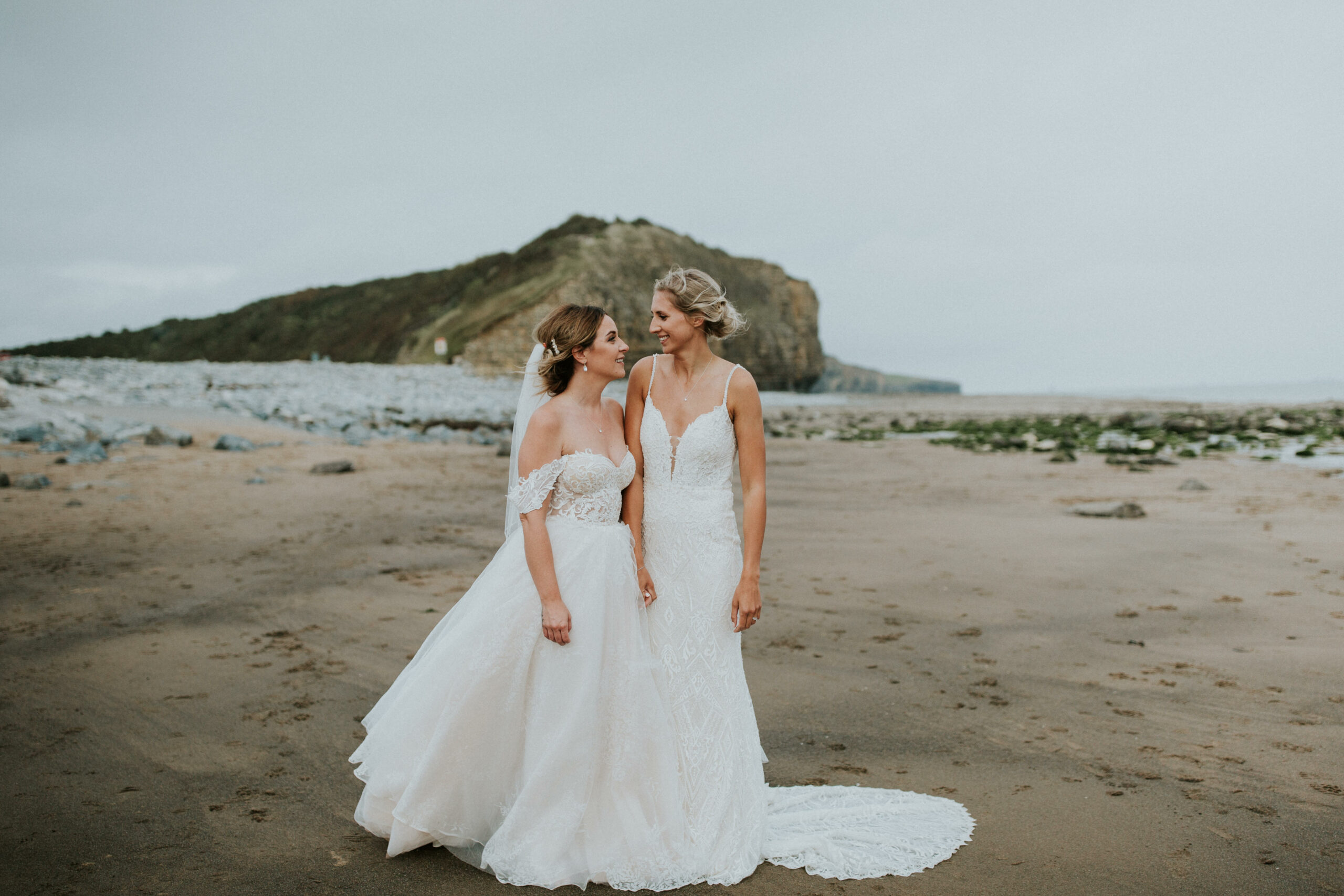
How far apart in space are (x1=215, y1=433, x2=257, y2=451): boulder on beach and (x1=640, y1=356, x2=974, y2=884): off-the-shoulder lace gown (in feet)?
34.2

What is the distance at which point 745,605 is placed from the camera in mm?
3463

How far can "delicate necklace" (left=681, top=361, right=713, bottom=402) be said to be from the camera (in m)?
3.54

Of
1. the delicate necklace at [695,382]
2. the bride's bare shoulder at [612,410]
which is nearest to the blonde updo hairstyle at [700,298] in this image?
the delicate necklace at [695,382]

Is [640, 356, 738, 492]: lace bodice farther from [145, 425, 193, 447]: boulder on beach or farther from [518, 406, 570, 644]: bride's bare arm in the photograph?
[145, 425, 193, 447]: boulder on beach

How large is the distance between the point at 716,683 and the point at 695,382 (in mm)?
1218

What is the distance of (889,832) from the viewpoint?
3.46 m

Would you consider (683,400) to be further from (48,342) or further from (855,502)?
(48,342)

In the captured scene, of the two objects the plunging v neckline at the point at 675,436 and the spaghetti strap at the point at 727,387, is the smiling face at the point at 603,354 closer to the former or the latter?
the plunging v neckline at the point at 675,436

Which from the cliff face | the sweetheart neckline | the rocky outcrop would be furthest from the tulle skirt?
the rocky outcrop

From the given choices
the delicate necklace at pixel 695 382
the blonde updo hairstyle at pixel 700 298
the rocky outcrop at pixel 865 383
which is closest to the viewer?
the blonde updo hairstyle at pixel 700 298

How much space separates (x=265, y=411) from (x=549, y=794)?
51.1ft

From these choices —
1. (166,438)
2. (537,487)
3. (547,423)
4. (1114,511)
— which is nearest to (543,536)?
(537,487)

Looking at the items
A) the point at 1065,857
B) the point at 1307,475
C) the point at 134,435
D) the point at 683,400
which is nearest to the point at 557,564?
the point at 683,400

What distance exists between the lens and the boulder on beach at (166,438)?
12.2m
